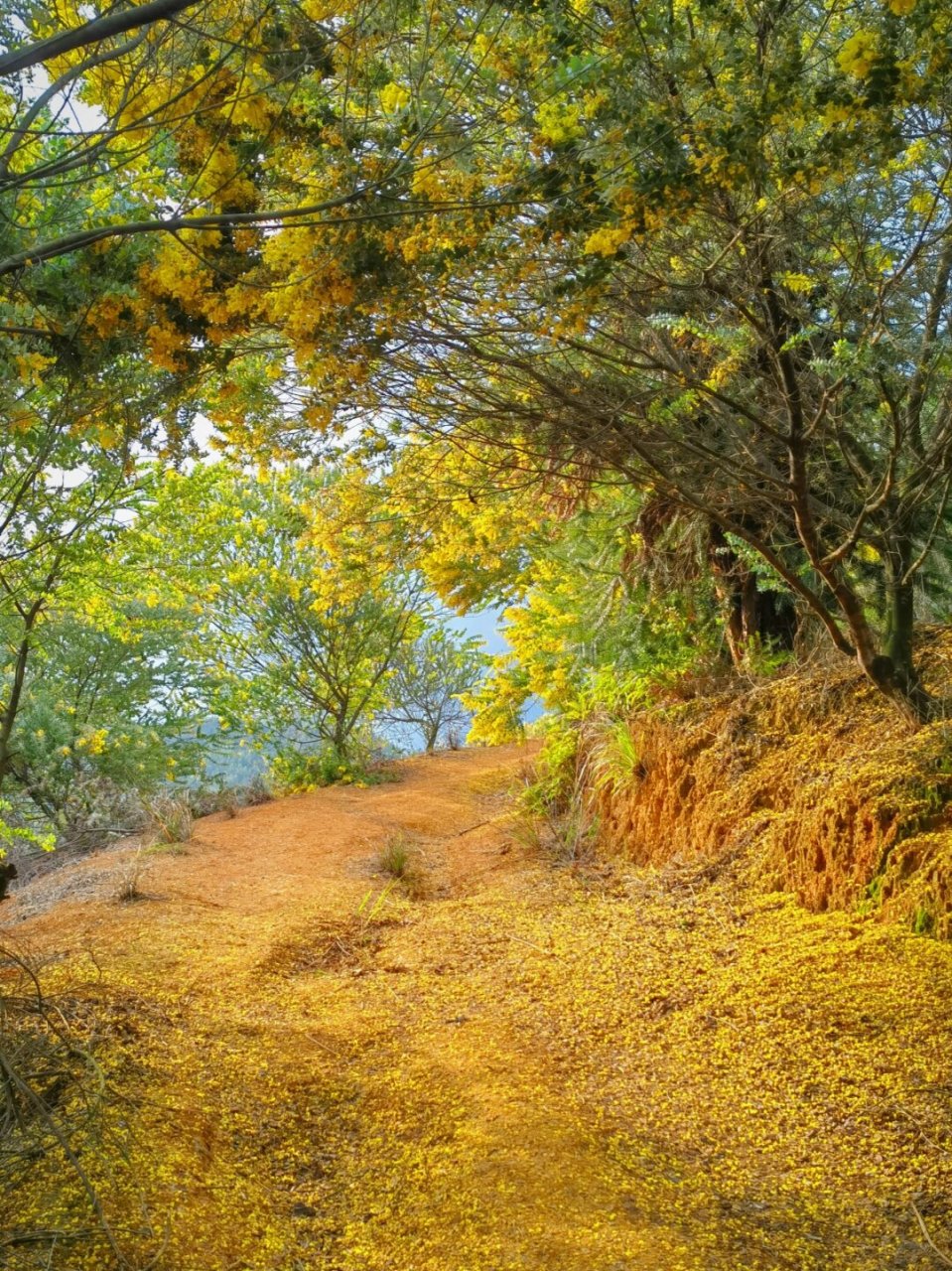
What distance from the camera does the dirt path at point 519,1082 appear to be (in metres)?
2.28

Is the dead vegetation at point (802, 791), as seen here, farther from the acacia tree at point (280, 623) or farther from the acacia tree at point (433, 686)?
the acacia tree at point (433, 686)

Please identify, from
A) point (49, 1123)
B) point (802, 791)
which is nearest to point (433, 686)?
point (802, 791)

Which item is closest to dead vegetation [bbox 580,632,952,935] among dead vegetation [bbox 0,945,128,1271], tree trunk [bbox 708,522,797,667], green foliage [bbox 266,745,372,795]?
tree trunk [bbox 708,522,797,667]

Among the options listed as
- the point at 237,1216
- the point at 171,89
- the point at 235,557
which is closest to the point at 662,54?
the point at 171,89

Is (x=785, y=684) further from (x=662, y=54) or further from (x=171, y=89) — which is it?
(x=171, y=89)

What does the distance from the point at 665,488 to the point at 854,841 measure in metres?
1.81

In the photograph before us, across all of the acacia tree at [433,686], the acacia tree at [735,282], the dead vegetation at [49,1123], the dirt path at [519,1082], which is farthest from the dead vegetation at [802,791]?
the acacia tree at [433,686]

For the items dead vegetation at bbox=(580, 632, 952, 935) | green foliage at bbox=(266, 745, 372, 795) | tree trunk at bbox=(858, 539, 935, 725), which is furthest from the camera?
green foliage at bbox=(266, 745, 372, 795)

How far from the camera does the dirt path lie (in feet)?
7.48

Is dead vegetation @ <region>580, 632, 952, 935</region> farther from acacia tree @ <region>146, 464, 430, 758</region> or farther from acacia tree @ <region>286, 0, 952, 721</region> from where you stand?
acacia tree @ <region>146, 464, 430, 758</region>

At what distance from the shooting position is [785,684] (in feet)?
17.8

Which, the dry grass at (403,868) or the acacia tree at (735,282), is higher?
the acacia tree at (735,282)

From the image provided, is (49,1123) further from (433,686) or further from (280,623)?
(433,686)

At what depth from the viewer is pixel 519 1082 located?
10.3ft
